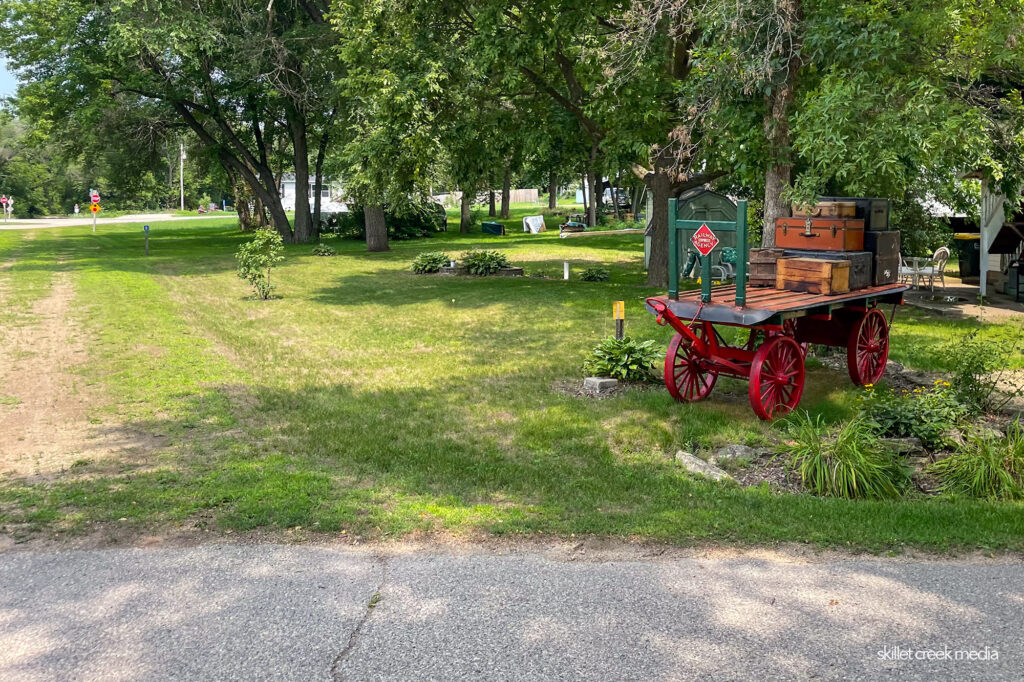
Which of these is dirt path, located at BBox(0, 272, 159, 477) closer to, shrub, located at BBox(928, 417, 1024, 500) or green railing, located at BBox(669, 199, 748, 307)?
green railing, located at BBox(669, 199, 748, 307)

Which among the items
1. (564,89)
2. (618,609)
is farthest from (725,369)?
(564,89)

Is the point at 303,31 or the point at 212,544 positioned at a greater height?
the point at 303,31

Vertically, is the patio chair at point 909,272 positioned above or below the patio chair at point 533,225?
below

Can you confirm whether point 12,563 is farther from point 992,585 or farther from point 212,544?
point 992,585

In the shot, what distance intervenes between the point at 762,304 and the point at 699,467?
6.38ft

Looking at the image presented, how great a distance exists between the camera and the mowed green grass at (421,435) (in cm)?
623

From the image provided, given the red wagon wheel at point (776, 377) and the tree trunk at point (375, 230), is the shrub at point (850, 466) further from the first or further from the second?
the tree trunk at point (375, 230)

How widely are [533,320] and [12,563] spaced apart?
1117 centimetres

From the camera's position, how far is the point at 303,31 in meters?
29.6

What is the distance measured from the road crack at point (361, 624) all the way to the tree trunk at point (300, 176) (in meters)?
31.7

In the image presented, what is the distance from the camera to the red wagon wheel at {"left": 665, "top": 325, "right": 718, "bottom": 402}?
9.42 metres

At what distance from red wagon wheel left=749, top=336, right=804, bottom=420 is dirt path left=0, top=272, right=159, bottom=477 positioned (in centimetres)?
581

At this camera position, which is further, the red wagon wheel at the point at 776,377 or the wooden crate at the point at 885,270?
the wooden crate at the point at 885,270

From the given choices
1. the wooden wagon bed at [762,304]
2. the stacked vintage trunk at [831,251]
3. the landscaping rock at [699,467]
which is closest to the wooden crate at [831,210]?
the stacked vintage trunk at [831,251]
